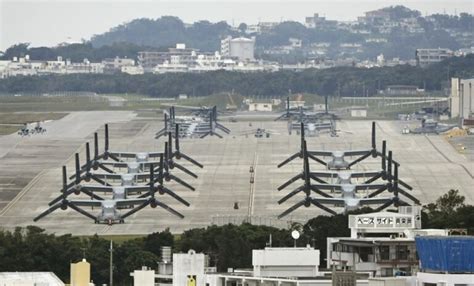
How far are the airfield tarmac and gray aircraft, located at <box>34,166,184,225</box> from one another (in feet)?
1.13

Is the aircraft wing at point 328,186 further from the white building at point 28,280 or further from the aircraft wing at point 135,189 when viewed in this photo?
the white building at point 28,280

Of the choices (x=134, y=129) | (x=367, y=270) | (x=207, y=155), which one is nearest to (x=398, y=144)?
(x=207, y=155)

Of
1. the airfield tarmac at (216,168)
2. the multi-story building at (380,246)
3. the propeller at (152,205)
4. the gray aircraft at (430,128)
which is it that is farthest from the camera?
the gray aircraft at (430,128)

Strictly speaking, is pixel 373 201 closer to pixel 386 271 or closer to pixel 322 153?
pixel 322 153

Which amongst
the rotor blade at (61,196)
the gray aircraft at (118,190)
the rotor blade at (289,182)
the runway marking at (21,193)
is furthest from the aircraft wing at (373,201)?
the runway marking at (21,193)

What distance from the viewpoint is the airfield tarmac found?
352 ft

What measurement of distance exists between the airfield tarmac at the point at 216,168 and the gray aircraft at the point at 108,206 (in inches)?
13.6

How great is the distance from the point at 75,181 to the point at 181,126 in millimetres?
36738

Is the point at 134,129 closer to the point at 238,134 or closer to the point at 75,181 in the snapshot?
the point at 238,134

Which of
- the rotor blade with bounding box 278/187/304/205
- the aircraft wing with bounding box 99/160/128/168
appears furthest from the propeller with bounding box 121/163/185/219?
the aircraft wing with bounding box 99/160/128/168

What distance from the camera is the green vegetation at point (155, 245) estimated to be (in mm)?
71625

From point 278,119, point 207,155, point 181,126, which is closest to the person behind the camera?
point 207,155

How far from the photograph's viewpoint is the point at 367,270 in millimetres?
47969

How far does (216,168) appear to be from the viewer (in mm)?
133000
